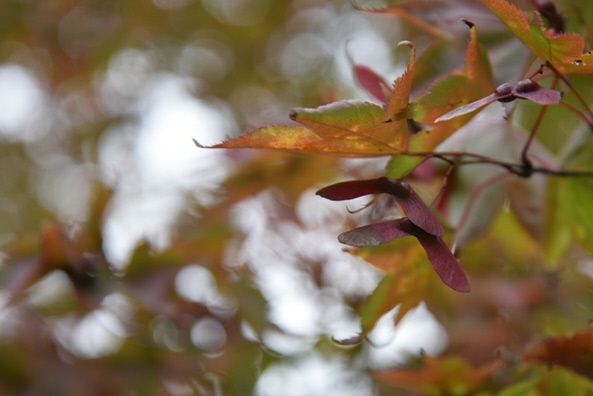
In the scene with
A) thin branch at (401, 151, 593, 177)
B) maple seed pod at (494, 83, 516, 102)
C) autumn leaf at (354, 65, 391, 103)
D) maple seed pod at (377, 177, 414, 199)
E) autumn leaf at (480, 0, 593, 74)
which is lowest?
thin branch at (401, 151, 593, 177)

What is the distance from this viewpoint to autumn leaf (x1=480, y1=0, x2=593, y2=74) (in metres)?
0.43

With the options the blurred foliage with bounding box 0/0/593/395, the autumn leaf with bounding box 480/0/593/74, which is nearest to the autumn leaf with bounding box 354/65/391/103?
the blurred foliage with bounding box 0/0/593/395

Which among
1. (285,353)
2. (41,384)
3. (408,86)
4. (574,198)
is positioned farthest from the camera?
(285,353)

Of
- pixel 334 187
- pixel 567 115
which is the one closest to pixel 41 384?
pixel 334 187

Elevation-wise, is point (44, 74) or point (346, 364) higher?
point (346, 364)

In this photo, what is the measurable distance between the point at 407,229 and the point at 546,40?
0.55ft

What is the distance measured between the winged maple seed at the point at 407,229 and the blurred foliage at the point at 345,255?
0.11 feet

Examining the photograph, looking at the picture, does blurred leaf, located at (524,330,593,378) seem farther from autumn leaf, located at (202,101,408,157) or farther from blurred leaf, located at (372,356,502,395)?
autumn leaf, located at (202,101,408,157)

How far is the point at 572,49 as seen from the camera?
438mm

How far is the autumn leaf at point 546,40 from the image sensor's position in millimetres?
430

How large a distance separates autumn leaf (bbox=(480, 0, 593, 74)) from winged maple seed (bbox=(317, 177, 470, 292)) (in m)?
0.14

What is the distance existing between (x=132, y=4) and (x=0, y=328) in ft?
3.79

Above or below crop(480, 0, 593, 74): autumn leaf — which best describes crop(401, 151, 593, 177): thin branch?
below

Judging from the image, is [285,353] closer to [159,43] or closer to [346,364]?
[346,364]
